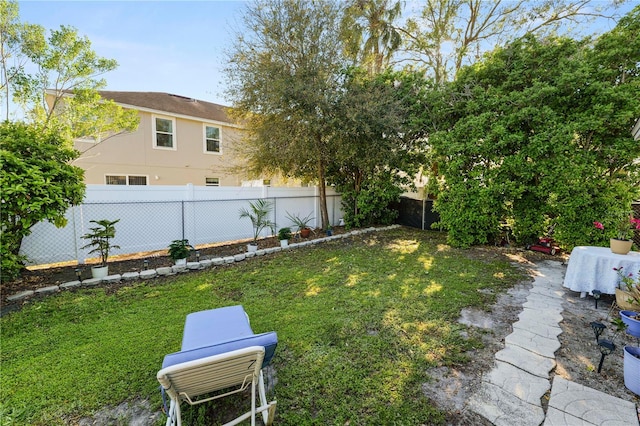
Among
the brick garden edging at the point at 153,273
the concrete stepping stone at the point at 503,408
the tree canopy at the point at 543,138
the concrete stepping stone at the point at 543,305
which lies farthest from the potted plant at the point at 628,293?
the brick garden edging at the point at 153,273

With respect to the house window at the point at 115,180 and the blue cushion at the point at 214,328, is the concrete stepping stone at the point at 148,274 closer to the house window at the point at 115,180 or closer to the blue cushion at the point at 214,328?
the blue cushion at the point at 214,328

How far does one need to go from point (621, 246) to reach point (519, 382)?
334 cm

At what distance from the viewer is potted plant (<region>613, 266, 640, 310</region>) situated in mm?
3081

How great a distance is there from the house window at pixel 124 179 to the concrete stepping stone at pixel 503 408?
43.9 feet

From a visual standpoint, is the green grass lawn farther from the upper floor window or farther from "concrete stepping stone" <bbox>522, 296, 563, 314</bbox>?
the upper floor window

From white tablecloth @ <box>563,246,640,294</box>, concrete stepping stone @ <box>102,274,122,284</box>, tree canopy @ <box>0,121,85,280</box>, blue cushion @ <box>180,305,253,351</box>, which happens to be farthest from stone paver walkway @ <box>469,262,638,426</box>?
concrete stepping stone @ <box>102,274,122,284</box>

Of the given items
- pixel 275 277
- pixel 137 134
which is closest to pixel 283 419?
pixel 275 277

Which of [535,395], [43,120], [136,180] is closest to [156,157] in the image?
[136,180]

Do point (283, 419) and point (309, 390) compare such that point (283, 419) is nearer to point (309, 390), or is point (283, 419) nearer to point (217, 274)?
point (309, 390)

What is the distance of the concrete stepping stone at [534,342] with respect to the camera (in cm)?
288

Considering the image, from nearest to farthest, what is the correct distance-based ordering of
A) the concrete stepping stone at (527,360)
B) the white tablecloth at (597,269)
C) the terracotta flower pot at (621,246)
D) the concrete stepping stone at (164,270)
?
the concrete stepping stone at (527,360)
the white tablecloth at (597,269)
the terracotta flower pot at (621,246)
the concrete stepping stone at (164,270)

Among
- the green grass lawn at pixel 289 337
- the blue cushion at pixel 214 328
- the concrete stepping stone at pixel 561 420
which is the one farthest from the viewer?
the blue cushion at pixel 214 328

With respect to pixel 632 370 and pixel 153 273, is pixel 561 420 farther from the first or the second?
pixel 153 273

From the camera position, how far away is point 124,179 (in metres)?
11.7
